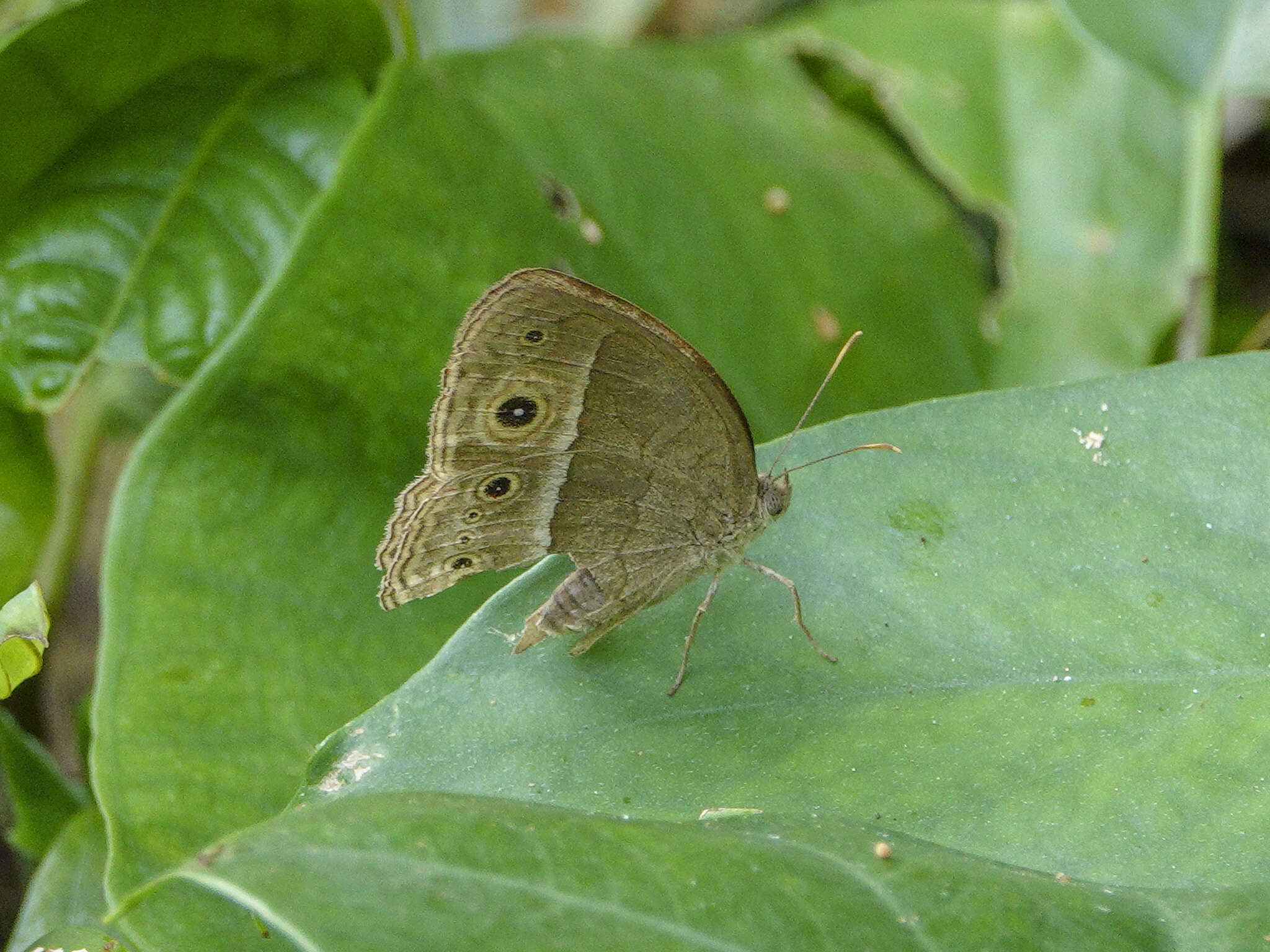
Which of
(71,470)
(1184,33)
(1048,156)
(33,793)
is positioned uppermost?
(71,470)

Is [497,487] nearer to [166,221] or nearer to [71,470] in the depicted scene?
[166,221]

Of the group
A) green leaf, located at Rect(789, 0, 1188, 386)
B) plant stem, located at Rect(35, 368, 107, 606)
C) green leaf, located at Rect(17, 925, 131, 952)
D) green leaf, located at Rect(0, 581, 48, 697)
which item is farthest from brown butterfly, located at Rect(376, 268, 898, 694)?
green leaf, located at Rect(789, 0, 1188, 386)

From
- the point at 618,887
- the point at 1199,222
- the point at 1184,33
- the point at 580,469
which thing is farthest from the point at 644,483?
the point at 1184,33

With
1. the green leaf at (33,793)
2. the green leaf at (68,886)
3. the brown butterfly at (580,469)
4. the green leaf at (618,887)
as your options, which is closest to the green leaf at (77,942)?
the green leaf at (68,886)

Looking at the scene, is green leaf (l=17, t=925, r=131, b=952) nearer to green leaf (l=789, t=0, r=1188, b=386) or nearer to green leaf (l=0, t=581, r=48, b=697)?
green leaf (l=0, t=581, r=48, b=697)

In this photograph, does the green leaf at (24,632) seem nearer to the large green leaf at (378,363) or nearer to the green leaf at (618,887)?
the large green leaf at (378,363)

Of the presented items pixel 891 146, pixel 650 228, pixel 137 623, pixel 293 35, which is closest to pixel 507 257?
pixel 650 228
